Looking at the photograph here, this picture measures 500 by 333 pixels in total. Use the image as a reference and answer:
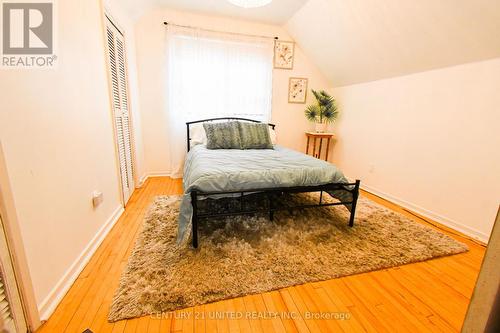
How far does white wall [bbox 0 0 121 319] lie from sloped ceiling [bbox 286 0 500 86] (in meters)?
2.68

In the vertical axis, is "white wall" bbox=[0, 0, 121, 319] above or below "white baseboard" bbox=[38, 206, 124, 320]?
above

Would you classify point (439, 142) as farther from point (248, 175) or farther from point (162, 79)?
point (162, 79)

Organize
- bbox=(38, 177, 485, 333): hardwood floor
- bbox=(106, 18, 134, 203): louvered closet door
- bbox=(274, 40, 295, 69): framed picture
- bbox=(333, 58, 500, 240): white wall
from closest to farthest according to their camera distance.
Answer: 1. bbox=(38, 177, 485, 333): hardwood floor
2. bbox=(333, 58, 500, 240): white wall
3. bbox=(106, 18, 134, 203): louvered closet door
4. bbox=(274, 40, 295, 69): framed picture

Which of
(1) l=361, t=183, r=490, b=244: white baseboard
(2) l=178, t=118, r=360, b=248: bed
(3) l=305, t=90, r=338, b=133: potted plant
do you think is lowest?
(1) l=361, t=183, r=490, b=244: white baseboard

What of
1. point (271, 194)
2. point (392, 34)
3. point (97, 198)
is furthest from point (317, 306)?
point (392, 34)

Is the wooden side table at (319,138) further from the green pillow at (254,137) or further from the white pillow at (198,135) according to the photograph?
the white pillow at (198,135)

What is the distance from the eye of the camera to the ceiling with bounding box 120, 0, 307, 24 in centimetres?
288

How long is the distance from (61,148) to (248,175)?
123cm

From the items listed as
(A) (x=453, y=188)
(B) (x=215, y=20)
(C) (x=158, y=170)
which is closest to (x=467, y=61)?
(A) (x=453, y=188)

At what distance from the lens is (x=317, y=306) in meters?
1.24

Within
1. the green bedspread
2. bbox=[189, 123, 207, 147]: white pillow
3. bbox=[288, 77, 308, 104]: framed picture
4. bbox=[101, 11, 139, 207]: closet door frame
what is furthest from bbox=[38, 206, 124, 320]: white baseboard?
bbox=[288, 77, 308, 104]: framed picture

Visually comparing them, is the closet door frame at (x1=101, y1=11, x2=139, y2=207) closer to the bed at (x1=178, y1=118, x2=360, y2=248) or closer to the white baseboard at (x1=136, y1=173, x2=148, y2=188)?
the white baseboard at (x1=136, y1=173, x2=148, y2=188)

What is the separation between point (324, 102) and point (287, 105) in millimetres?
644

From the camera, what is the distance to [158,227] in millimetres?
1988
